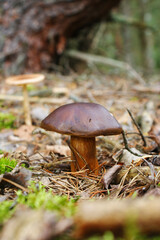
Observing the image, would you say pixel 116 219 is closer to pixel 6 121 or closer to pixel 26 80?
pixel 26 80

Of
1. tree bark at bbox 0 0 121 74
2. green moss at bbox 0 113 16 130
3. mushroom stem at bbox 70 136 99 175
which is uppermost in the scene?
tree bark at bbox 0 0 121 74

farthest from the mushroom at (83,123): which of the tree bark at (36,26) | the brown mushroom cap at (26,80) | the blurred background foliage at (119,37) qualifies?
the blurred background foliage at (119,37)

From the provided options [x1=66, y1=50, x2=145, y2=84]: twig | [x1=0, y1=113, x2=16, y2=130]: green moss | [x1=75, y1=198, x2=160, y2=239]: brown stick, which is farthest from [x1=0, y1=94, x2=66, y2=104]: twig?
[x1=75, y1=198, x2=160, y2=239]: brown stick

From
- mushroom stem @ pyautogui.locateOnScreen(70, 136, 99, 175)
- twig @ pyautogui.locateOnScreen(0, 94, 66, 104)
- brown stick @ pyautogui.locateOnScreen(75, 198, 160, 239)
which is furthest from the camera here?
twig @ pyautogui.locateOnScreen(0, 94, 66, 104)

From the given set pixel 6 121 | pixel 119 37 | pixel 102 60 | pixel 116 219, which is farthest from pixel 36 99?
pixel 119 37

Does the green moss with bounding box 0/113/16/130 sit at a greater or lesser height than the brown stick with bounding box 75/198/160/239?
lesser

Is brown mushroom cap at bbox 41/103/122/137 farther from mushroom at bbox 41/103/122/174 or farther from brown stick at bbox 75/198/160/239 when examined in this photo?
brown stick at bbox 75/198/160/239

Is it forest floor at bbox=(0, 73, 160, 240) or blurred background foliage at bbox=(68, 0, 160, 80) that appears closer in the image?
forest floor at bbox=(0, 73, 160, 240)
